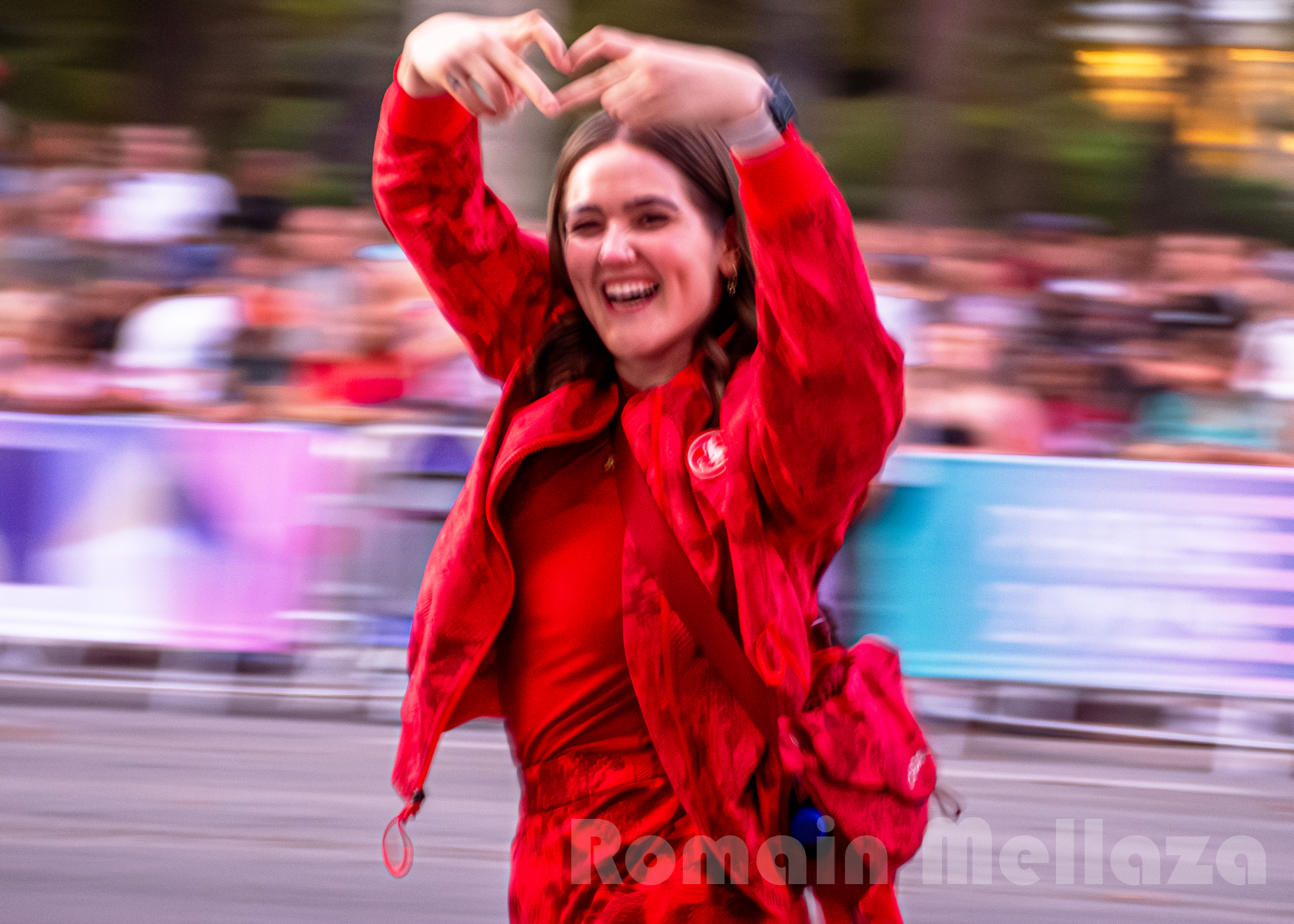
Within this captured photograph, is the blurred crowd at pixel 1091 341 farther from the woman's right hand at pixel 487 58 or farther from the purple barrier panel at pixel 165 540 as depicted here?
the woman's right hand at pixel 487 58

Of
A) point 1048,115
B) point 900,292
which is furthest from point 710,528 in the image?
point 1048,115

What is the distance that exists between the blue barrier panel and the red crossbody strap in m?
4.33

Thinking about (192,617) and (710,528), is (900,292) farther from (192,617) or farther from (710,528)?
(710,528)

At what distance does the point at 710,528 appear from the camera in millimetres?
1783

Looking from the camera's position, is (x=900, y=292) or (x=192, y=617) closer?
(x=192, y=617)

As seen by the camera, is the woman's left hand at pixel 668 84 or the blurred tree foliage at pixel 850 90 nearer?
the woman's left hand at pixel 668 84

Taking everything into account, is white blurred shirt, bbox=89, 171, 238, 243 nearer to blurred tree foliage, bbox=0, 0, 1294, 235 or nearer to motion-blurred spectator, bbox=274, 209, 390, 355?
motion-blurred spectator, bbox=274, 209, 390, 355

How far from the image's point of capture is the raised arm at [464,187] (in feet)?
5.56

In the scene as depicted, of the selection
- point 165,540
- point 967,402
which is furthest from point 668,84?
point 165,540

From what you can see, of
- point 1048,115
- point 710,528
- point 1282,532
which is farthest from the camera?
point 1048,115

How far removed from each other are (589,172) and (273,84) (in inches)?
512

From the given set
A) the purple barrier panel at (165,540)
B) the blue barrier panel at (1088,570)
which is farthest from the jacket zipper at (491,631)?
the purple barrier panel at (165,540)

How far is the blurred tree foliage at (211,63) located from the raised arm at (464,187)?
11.8 meters

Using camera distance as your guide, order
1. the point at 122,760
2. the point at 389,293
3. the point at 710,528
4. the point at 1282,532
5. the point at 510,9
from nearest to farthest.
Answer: the point at 710,528
the point at 122,760
the point at 1282,532
the point at 389,293
the point at 510,9
